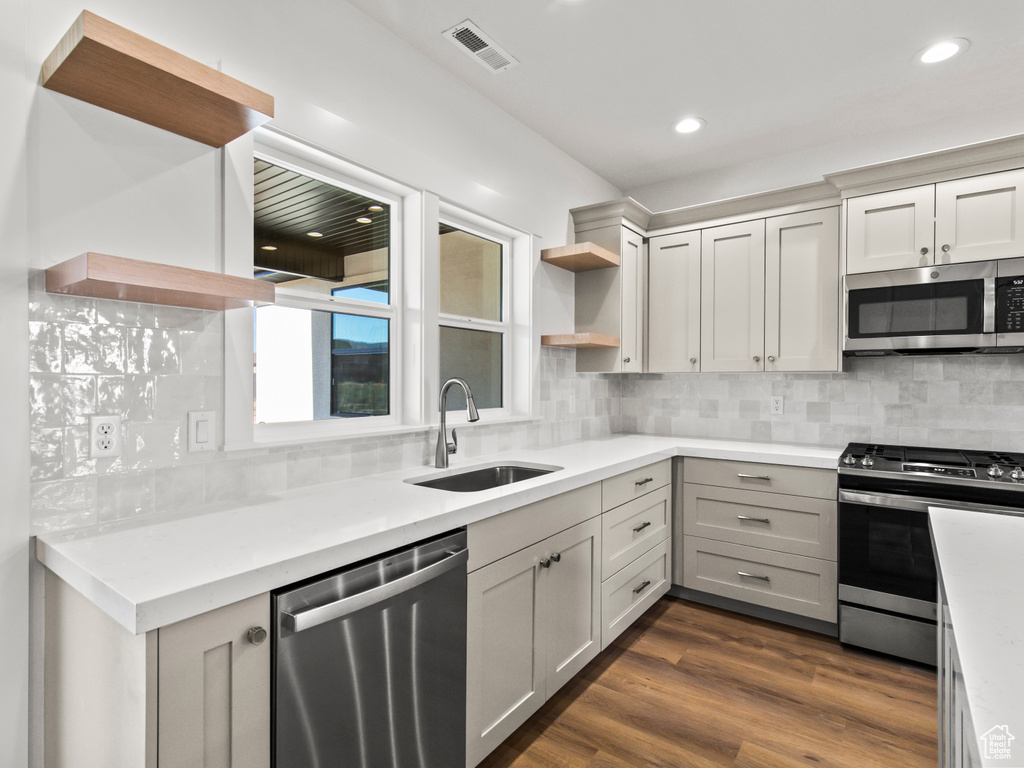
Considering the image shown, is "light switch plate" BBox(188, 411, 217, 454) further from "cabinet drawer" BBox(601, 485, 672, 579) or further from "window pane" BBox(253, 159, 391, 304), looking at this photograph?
"cabinet drawer" BBox(601, 485, 672, 579)

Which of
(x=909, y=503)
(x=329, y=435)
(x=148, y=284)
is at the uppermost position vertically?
(x=148, y=284)

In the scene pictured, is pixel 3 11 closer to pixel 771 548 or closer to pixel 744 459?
pixel 744 459

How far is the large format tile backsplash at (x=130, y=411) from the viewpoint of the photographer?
1.35m

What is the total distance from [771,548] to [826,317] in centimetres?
127

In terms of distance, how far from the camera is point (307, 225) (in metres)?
2.10

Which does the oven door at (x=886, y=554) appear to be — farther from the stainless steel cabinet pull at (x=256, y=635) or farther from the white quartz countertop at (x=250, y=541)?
the stainless steel cabinet pull at (x=256, y=635)

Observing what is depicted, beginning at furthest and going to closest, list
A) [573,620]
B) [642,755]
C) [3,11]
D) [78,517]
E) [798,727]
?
[573,620], [798,727], [642,755], [78,517], [3,11]

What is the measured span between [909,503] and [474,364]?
2.09m

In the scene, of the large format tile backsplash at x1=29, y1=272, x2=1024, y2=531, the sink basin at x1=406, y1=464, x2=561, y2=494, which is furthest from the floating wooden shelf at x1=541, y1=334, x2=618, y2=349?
the sink basin at x1=406, y1=464, x2=561, y2=494

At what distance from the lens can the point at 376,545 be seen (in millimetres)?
1366

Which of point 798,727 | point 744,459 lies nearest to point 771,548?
point 744,459

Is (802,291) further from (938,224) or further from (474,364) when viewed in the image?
(474,364)

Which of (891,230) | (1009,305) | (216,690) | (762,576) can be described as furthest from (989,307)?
(216,690)

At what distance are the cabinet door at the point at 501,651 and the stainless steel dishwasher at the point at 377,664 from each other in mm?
55
